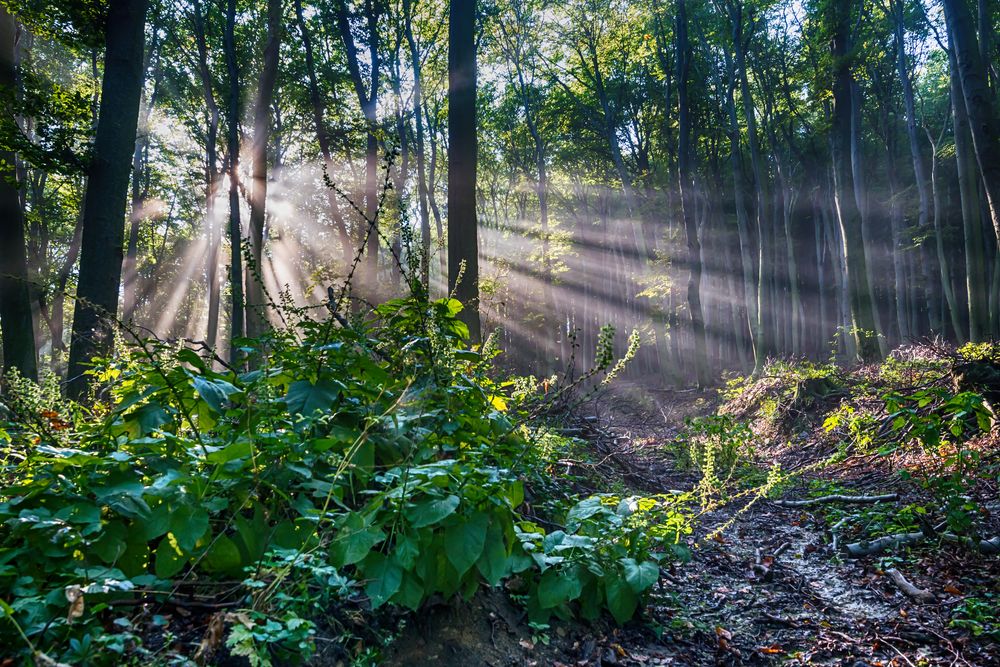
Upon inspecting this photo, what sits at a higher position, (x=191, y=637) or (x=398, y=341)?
(x=398, y=341)

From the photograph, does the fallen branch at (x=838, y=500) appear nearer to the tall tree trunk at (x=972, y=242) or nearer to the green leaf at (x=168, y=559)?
the green leaf at (x=168, y=559)

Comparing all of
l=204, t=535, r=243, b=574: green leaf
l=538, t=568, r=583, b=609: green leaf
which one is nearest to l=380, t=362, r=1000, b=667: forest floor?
l=538, t=568, r=583, b=609: green leaf

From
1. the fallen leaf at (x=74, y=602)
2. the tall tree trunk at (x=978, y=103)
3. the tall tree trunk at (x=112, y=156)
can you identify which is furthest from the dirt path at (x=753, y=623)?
the tall tree trunk at (x=978, y=103)

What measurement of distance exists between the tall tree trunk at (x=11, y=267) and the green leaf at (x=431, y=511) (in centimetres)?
848

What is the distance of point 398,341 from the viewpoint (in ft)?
11.0

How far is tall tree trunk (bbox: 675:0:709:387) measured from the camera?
58.3ft

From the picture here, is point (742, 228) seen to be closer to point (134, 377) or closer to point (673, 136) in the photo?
point (673, 136)

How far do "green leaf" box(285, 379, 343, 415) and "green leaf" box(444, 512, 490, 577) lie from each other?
30.4 inches

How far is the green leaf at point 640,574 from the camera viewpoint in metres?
2.46

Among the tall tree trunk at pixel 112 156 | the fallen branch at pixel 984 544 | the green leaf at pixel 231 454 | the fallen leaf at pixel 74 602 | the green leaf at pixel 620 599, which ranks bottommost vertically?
the fallen branch at pixel 984 544

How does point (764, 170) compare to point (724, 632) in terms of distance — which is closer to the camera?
point (724, 632)

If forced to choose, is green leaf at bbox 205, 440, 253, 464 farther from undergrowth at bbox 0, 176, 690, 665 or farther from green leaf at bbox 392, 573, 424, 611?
green leaf at bbox 392, 573, 424, 611

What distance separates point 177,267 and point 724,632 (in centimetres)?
3639

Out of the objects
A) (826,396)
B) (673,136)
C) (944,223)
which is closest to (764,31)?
(673,136)
